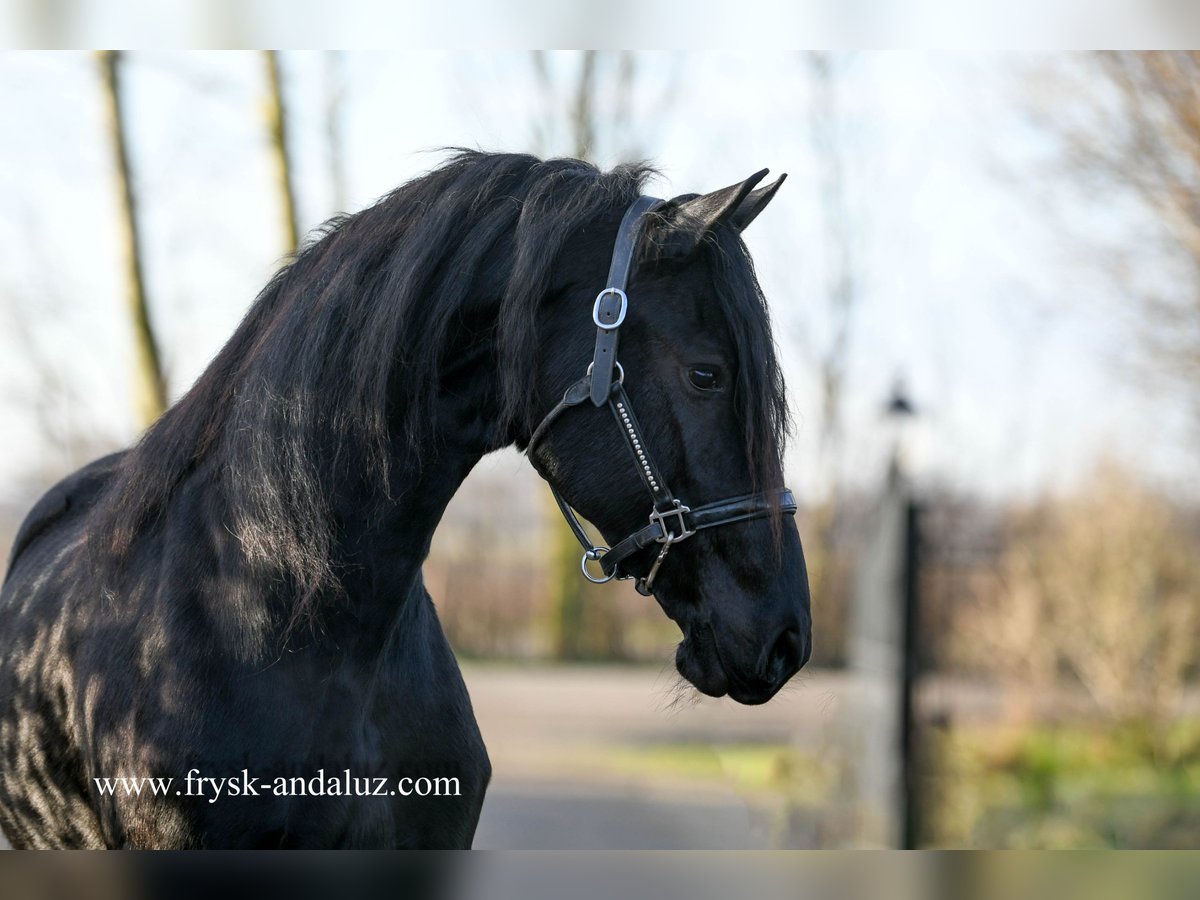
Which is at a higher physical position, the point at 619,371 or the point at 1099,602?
the point at 619,371

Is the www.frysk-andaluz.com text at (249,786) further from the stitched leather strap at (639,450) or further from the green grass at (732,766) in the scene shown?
the green grass at (732,766)

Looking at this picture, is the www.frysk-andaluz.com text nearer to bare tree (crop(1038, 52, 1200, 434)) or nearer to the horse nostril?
the horse nostril

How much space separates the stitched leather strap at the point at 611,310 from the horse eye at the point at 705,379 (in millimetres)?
123

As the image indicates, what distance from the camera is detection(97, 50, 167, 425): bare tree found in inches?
170

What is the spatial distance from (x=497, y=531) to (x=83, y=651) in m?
4.37

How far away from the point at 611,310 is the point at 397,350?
35 cm

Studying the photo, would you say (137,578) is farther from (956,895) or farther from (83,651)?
(956,895)

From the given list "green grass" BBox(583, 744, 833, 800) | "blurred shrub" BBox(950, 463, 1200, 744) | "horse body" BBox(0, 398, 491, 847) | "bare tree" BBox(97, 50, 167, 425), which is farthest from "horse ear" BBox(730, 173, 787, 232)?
"blurred shrub" BBox(950, 463, 1200, 744)

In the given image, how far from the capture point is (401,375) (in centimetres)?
161

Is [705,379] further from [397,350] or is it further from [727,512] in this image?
[397,350]

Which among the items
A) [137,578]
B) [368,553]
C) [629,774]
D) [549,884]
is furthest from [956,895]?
[629,774]

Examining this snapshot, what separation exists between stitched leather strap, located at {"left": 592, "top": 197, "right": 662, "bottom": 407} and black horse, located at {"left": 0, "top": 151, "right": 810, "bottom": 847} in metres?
0.02

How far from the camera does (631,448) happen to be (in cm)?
153

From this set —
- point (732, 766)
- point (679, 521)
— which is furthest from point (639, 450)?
point (732, 766)
